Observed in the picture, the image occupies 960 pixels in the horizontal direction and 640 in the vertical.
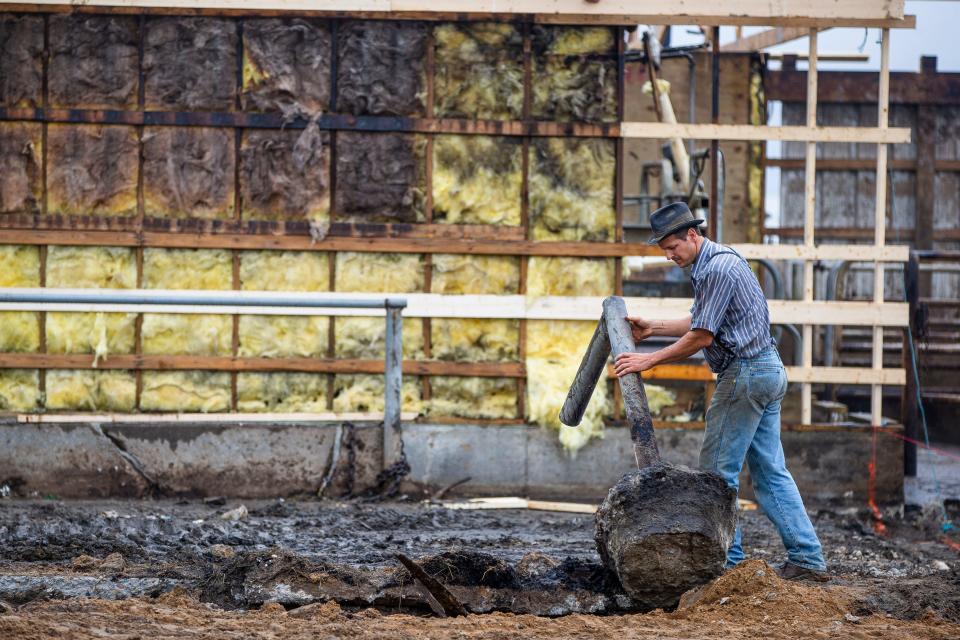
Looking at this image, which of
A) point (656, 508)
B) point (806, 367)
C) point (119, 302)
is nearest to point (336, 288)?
point (119, 302)

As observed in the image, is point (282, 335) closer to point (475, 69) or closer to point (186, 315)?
point (186, 315)

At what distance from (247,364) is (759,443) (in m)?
4.68

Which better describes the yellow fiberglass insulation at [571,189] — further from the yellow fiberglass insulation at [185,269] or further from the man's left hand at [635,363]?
the man's left hand at [635,363]

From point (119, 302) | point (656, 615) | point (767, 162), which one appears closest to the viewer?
point (656, 615)

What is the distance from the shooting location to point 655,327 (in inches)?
252

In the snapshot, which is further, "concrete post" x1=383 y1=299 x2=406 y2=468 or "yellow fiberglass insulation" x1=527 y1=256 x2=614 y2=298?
"yellow fiberglass insulation" x1=527 y1=256 x2=614 y2=298

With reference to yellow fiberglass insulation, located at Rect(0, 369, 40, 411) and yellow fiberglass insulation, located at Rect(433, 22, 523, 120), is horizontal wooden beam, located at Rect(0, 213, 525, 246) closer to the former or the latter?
yellow fiberglass insulation, located at Rect(433, 22, 523, 120)

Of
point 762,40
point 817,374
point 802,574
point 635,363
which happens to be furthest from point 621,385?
point 762,40

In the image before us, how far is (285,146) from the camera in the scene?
30.8 ft

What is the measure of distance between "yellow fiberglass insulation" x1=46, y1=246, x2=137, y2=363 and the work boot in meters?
5.76

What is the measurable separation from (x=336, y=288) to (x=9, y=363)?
277 cm

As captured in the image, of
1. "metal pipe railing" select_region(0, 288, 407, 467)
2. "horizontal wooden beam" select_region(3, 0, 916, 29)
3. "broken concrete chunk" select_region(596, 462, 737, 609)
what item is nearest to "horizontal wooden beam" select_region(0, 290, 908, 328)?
"metal pipe railing" select_region(0, 288, 407, 467)

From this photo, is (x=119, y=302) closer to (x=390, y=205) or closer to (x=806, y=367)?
(x=390, y=205)

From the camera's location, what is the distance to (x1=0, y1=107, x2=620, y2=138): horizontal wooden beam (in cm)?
934
